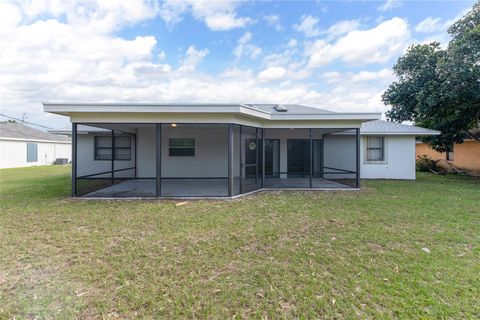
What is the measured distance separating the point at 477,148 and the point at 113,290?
20822mm

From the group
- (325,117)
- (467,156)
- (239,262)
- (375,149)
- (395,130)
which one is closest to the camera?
(239,262)

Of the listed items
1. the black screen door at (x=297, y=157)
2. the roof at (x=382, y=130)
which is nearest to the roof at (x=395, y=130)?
the roof at (x=382, y=130)

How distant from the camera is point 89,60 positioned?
15.0 metres

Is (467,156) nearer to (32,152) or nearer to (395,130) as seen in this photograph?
(395,130)

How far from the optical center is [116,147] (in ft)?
42.3

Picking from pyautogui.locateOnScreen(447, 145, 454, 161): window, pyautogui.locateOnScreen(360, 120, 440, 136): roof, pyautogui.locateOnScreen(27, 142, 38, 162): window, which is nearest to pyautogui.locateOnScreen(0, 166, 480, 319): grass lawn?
pyautogui.locateOnScreen(360, 120, 440, 136): roof

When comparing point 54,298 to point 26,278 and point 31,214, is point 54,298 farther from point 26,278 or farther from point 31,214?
point 31,214

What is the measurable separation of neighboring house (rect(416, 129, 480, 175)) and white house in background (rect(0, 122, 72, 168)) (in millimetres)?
32556

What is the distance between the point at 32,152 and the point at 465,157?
1349 inches

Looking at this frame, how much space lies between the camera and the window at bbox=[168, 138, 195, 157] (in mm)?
12602

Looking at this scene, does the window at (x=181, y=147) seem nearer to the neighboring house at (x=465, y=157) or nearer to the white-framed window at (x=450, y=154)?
the neighboring house at (x=465, y=157)

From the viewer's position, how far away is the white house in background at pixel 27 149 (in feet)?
67.7

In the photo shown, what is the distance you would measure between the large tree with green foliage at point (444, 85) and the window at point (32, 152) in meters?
29.1

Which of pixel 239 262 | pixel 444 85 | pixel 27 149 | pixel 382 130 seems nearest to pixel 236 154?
pixel 382 130
